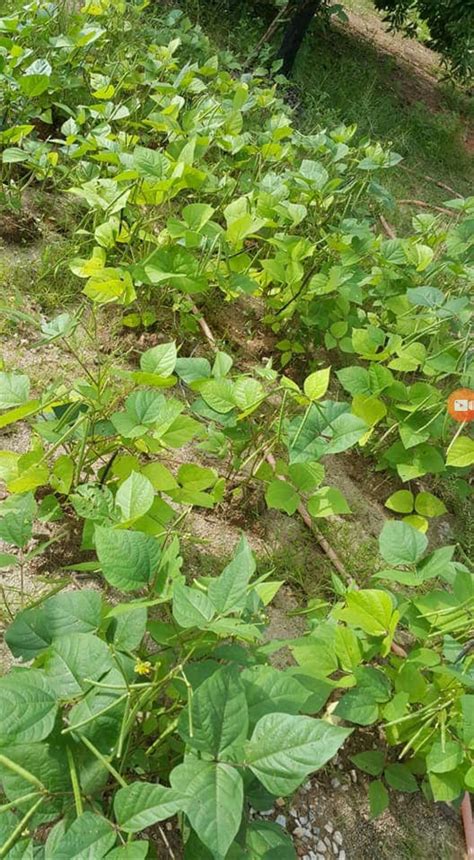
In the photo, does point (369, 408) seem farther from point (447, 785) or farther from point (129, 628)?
point (129, 628)

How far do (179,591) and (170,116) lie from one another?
1692mm

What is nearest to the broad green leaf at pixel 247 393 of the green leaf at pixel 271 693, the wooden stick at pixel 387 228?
the green leaf at pixel 271 693

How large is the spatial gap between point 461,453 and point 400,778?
28.2 inches

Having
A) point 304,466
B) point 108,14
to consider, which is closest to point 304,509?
point 304,466

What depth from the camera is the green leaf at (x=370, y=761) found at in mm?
1220

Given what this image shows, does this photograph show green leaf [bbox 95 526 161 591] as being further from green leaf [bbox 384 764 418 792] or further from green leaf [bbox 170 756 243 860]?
green leaf [bbox 384 764 418 792]

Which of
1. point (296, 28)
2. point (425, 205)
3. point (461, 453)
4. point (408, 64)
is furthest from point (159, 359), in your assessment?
point (408, 64)

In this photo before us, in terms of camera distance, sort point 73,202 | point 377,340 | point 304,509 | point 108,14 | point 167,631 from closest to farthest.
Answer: point 167,631, point 304,509, point 377,340, point 73,202, point 108,14

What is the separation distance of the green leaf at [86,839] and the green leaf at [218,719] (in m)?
0.12

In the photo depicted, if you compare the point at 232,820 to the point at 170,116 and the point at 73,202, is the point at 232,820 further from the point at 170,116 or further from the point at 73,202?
the point at 170,116

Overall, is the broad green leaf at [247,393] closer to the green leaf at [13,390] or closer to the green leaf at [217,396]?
the green leaf at [217,396]

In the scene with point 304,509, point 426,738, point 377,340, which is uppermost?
point 377,340

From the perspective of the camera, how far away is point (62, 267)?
191cm

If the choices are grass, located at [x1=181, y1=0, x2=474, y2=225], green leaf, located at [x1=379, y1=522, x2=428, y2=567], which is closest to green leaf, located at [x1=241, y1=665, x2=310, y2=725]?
green leaf, located at [x1=379, y1=522, x2=428, y2=567]
